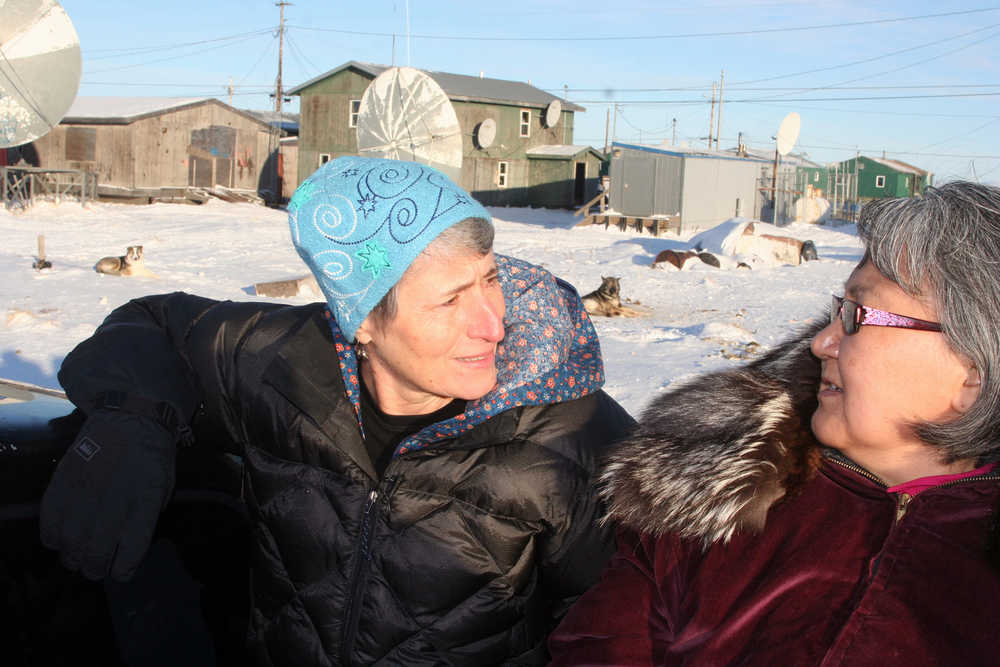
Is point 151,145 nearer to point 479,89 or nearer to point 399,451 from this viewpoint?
point 479,89

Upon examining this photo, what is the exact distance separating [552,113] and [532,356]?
112 feet

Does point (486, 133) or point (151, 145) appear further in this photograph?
point (486, 133)

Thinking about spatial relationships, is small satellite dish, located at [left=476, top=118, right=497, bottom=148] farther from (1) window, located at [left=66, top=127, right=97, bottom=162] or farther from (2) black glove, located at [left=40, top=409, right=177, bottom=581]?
(2) black glove, located at [left=40, top=409, right=177, bottom=581]

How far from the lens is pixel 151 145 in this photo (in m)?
28.6

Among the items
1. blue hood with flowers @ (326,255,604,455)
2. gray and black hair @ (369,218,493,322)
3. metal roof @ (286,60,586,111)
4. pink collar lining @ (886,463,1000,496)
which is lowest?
pink collar lining @ (886,463,1000,496)

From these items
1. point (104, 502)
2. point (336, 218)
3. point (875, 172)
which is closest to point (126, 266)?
point (104, 502)

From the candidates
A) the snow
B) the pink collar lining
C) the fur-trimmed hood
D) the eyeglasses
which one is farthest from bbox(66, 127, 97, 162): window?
the pink collar lining

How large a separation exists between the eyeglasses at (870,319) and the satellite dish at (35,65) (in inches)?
511

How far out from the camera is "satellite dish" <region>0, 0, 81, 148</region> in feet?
38.7

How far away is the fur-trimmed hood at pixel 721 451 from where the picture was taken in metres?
1.50

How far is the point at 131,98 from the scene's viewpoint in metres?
32.8

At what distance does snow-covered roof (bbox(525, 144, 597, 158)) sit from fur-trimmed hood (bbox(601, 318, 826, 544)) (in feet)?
106

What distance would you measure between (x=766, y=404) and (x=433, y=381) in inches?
29.5

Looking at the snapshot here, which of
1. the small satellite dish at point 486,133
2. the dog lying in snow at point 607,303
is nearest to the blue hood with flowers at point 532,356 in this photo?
the dog lying in snow at point 607,303
